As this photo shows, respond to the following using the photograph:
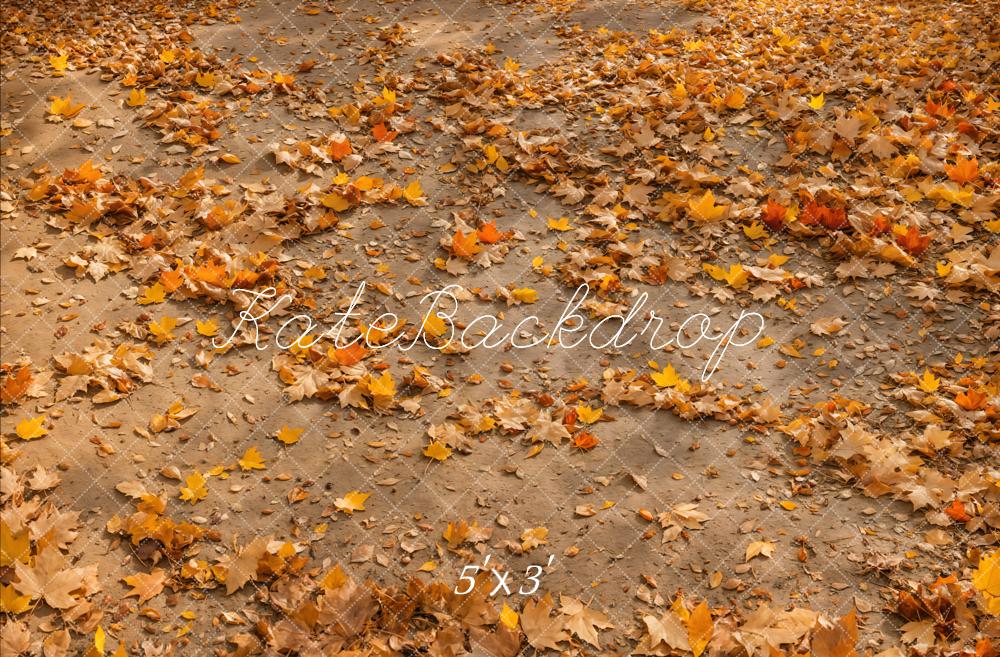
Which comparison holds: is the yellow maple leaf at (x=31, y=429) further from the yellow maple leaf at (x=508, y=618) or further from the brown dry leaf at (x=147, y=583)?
the yellow maple leaf at (x=508, y=618)

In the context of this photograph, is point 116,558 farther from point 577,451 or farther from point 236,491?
point 577,451

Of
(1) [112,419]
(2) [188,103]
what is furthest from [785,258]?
(2) [188,103]

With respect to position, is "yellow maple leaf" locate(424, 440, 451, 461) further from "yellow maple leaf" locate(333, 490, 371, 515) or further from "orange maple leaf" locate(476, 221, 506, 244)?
"orange maple leaf" locate(476, 221, 506, 244)

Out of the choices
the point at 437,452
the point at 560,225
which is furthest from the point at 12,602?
the point at 560,225

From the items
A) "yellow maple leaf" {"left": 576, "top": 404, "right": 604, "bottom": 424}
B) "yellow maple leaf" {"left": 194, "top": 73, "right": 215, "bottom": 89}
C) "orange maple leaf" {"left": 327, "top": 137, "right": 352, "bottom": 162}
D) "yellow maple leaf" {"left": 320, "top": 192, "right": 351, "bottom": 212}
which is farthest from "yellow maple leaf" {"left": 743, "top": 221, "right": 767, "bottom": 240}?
"yellow maple leaf" {"left": 194, "top": 73, "right": 215, "bottom": 89}

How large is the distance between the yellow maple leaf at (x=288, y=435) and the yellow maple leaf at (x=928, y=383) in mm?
2889

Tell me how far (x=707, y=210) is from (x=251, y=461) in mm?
2999

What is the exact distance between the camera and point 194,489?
10.0ft

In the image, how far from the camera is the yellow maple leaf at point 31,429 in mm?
3221

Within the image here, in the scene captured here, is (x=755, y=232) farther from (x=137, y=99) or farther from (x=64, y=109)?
(x=64, y=109)

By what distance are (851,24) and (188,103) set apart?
5.79m

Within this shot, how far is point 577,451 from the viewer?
328cm

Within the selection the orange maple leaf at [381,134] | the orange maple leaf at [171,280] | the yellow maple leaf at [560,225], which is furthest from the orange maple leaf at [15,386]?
the yellow maple leaf at [560,225]

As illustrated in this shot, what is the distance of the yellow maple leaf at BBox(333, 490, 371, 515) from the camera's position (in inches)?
119
